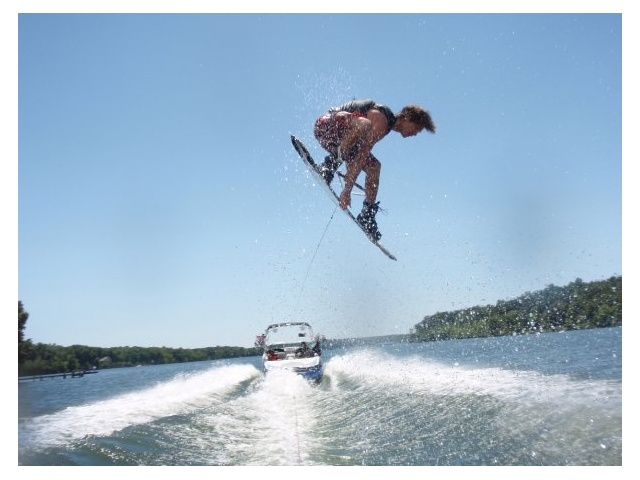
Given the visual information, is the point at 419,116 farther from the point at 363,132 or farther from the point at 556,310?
the point at 556,310

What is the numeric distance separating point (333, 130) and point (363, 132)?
503 mm

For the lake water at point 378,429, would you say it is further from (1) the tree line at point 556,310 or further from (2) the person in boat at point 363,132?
(1) the tree line at point 556,310

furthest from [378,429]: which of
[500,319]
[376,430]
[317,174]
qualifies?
[500,319]

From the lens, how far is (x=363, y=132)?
15.2 feet

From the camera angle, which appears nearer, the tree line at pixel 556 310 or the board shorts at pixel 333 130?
the board shorts at pixel 333 130

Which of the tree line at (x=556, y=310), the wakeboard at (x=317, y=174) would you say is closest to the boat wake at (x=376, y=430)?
the wakeboard at (x=317, y=174)

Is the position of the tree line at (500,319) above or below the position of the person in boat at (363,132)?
below

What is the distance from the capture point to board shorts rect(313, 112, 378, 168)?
4.86 m

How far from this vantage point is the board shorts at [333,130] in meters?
4.86

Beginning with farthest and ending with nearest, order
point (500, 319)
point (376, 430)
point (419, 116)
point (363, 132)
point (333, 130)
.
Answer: point (500, 319) → point (376, 430) → point (333, 130) → point (363, 132) → point (419, 116)

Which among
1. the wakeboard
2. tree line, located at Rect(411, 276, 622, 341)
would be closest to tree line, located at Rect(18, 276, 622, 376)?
tree line, located at Rect(411, 276, 622, 341)
